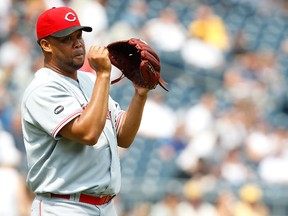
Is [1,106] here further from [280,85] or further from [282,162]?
[280,85]

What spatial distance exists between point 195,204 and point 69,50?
20.2 ft

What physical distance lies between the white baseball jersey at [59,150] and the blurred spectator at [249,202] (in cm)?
629

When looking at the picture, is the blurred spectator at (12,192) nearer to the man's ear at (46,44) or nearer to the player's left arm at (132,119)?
the player's left arm at (132,119)

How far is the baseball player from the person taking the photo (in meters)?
4.16

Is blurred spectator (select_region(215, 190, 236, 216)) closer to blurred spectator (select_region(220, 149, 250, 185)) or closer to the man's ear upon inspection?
blurred spectator (select_region(220, 149, 250, 185))

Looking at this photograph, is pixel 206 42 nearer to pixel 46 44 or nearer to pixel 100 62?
pixel 46 44

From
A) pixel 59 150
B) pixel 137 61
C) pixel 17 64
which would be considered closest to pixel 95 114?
pixel 59 150

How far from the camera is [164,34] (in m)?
13.5

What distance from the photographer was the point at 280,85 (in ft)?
46.6

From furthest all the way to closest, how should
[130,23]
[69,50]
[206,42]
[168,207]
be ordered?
[206,42]
[130,23]
[168,207]
[69,50]

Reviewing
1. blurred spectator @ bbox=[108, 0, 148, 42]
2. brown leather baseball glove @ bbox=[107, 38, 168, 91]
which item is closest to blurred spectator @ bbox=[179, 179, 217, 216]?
blurred spectator @ bbox=[108, 0, 148, 42]

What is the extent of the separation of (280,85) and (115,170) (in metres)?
10.2

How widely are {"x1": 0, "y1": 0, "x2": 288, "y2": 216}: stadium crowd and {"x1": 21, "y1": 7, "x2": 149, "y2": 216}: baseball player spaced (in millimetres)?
4111

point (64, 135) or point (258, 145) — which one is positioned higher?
point (64, 135)
